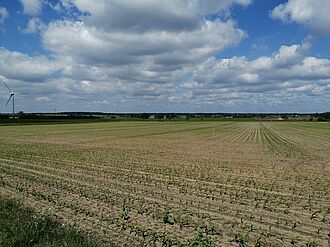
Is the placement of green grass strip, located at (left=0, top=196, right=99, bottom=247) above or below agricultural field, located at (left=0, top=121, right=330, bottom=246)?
above

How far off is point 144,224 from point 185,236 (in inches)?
58.2

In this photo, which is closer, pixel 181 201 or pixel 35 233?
pixel 35 233

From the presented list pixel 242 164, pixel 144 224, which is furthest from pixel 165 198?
pixel 242 164

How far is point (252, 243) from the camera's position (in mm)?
8461

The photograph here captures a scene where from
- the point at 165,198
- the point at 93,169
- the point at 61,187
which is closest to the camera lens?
the point at 165,198

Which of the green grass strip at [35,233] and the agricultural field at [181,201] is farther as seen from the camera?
the agricultural field at [181,201]

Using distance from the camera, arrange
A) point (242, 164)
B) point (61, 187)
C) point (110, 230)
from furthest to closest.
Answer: point (242, 164) → point (61, 187) → point (110, 230)

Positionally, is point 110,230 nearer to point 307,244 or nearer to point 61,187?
point 307,244

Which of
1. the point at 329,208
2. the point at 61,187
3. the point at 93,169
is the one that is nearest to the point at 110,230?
the point at 61,187

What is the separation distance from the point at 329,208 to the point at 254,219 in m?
3.35

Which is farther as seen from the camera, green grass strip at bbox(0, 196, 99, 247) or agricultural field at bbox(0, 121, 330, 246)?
agricultural field at bbox(0, 121, 330, 246)

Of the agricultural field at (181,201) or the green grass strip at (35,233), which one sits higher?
the green grass strip at (35,233)

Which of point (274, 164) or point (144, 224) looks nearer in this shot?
point (144, 224)

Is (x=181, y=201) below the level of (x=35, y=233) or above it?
below
